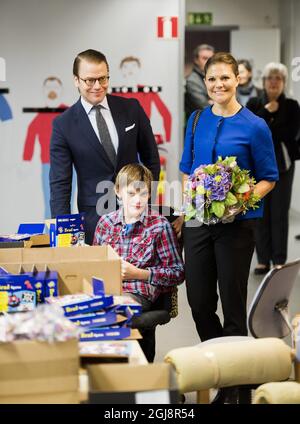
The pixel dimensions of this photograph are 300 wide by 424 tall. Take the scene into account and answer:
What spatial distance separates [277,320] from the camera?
10.7ft

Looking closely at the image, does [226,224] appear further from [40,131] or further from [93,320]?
[40,131]

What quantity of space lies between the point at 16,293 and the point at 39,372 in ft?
2.46

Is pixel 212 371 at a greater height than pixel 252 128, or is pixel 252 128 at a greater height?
pixel 252 128

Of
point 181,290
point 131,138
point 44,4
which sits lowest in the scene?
point 181,290

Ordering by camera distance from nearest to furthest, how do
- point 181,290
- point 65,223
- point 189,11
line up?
point 65,223 → point 181,290 → point 189,11

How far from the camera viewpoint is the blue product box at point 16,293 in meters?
2.89

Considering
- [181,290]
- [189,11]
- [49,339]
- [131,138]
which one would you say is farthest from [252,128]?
[189,11]

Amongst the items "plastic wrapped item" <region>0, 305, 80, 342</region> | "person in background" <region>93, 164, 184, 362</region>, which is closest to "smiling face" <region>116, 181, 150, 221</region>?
"person in background" <region>93, 164, 184, 362</region>

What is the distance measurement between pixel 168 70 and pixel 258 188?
359cm

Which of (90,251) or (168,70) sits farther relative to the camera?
Result: (168,70)

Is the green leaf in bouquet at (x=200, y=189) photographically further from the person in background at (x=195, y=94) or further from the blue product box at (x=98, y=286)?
the person in background at (x=195, y=94)

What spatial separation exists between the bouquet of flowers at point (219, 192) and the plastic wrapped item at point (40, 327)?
148 cm
